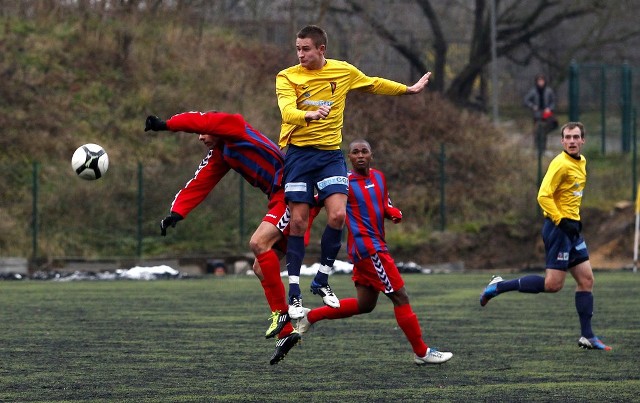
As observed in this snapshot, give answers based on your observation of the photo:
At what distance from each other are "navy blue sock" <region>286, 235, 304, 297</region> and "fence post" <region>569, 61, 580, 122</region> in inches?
973

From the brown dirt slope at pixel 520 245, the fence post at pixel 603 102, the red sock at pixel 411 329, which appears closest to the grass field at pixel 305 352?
the red sock at pixel 411 329

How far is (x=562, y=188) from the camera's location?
470 inches

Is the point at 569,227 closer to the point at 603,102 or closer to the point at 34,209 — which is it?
the point at 34,209

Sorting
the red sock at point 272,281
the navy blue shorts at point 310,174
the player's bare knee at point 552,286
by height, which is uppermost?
the navy blue shorts at point 310,174

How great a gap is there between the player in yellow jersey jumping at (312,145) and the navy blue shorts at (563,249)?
241cm

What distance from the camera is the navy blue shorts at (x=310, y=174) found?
32.8ft

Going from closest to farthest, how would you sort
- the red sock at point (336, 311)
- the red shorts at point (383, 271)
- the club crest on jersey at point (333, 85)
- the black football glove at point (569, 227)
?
the club crest on jersey at point (333, 85) → the red shorts at point (383, 271) → the red sock at point (336, 311) → the black football glove at point (569, 227)

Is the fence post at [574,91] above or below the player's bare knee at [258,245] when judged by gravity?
above

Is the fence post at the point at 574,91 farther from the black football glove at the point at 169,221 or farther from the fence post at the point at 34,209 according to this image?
the black football glove at the point at 169,221

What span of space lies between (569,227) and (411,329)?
7.10 feet

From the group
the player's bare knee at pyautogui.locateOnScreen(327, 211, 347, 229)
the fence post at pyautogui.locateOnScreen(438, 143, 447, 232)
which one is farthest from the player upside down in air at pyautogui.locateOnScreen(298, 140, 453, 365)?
the fence post at pyautogui.locateOnScreen(438, 143, 447, 232)

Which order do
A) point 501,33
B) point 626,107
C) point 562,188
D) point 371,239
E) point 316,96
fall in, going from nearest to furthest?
point 316,96, point 371,239, point 562,188, point 626,107, point 501,33

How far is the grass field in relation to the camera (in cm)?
848

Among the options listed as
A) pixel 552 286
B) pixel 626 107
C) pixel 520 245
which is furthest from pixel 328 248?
pixel 626 107
